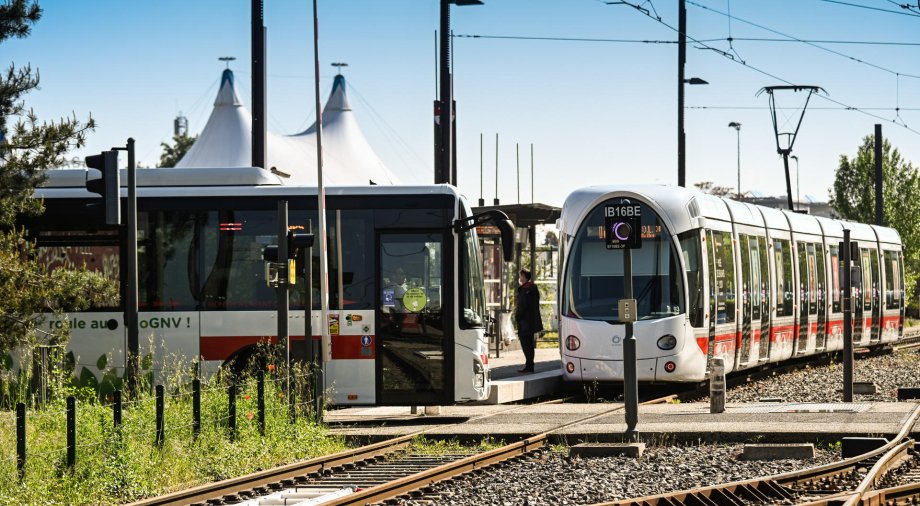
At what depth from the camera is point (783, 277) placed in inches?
1121

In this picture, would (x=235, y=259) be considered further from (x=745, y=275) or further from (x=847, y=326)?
(x=745, y=275)

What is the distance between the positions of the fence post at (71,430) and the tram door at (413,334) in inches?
286

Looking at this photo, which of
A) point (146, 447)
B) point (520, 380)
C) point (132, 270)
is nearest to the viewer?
point (146, 447)

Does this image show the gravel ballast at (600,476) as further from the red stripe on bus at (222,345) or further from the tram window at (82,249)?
the tram window at (82,249)

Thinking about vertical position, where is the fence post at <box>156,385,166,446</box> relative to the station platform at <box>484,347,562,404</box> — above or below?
above

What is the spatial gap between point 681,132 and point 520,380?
1368cm

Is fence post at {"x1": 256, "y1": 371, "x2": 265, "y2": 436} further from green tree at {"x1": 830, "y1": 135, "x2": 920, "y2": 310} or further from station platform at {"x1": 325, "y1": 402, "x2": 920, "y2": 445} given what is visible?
green tree at {"x1": 830, "y1": 135, "x2": 920, "y2": 310}

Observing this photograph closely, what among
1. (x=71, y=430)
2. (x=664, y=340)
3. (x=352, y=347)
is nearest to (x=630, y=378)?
(x=352, y=347)

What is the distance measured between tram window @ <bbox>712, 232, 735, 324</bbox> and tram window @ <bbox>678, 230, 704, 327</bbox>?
3.02 ft

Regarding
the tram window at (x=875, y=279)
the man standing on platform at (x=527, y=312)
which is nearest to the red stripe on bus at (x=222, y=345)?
the man standing on platform at (x=527, y=312)

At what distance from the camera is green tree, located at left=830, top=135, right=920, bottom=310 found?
69.1 m

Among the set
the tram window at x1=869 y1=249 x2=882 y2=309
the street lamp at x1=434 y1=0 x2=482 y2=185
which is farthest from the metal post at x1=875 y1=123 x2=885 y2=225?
the street lamp at x1=434 y1=0 x2=482 y2=185

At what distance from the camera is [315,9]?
20.1m

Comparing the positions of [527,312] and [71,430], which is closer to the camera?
[71,430]
